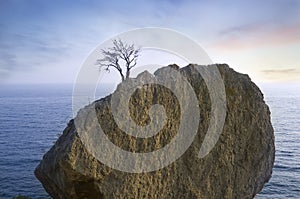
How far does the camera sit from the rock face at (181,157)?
391 inches

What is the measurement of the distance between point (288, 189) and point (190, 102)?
23975mm

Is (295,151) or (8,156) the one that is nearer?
(8,156)

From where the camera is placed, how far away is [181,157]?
10875mm

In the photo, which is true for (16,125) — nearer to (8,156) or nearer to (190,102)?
(8,156)

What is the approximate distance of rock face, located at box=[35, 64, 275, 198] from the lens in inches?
391

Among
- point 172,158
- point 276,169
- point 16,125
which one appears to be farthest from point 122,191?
point 16,125

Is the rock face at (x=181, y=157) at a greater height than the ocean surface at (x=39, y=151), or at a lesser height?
greater

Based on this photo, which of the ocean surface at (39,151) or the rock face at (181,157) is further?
the ocean surface at (39,151)

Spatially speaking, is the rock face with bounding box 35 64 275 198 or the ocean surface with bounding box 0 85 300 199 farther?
the ocean surface with bounding box 0 85 300 199

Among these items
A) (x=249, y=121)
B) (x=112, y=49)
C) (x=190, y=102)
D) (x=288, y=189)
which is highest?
(x=112, y=49)

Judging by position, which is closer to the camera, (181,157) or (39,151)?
(181,157)

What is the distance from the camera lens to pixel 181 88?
445 inches

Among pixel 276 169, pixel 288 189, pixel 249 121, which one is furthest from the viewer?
pixel 276 169

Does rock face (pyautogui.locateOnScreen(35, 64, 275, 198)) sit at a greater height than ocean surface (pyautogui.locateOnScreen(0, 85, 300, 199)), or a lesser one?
greater
